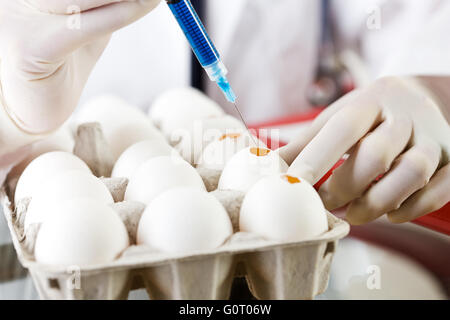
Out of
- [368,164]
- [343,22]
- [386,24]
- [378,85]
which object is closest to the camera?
[368,164]

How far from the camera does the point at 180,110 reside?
1.24 metres

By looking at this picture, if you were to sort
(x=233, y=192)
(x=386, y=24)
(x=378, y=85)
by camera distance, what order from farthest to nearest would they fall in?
(x=386, y=24)
(x=378, y=85)
(x=233, y=192)

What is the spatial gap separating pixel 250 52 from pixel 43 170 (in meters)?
1.33

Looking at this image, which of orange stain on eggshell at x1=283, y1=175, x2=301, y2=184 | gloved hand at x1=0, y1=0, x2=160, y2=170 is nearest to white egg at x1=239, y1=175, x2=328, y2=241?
orange stain on eggshell at x1=283, y1=175, x2=301, y2=184

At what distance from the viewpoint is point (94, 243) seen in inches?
21.3

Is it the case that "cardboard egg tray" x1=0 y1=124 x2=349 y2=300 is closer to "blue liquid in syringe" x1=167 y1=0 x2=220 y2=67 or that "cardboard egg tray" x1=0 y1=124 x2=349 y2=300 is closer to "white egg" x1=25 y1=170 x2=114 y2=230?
"white egg" x1=25 y1=170 x2=114 y2=230

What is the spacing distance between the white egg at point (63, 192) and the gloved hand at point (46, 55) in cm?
22

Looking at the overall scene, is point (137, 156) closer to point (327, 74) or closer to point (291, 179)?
point (291, 179)

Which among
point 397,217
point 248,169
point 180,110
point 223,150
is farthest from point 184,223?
point 180,110

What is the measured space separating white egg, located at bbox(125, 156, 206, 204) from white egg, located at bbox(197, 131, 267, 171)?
0.40ft
